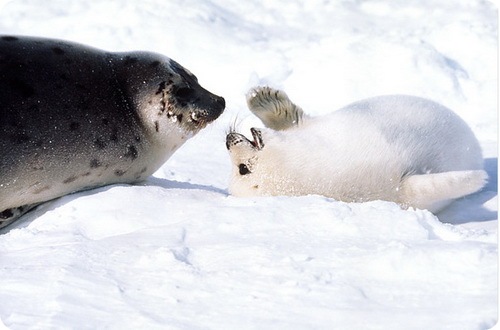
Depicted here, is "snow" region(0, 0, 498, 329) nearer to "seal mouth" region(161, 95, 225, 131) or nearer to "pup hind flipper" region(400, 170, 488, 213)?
"pup hind flipper" region(400, 170, 488, 213)

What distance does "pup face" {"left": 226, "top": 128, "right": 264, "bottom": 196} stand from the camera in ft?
10.7

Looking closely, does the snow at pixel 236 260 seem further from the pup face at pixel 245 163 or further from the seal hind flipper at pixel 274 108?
the seal hind flipper at pixel 274 108

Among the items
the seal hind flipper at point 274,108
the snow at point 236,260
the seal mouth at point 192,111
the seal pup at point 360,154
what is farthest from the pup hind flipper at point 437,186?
the seal mouth at point 192,111

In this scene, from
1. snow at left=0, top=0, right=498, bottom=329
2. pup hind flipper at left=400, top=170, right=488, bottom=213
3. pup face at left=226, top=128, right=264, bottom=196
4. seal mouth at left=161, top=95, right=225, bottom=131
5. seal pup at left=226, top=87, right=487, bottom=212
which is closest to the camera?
snow at left=0, top=0, right=498, bottom=329

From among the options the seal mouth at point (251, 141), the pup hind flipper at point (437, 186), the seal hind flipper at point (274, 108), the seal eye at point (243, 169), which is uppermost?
the seal hind flipper at point (274, 108)

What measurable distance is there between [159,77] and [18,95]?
70cm

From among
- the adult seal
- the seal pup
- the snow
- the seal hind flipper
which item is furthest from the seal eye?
the adult seal

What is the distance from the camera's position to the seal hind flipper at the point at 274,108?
3.50m

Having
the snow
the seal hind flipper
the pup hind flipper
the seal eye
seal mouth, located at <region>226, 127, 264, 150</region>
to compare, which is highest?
the seal hind flipper

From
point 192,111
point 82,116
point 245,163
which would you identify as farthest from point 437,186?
point 82,116

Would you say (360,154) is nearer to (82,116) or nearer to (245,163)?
(245,163)

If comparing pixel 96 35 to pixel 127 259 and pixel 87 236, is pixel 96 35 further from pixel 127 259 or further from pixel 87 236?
pixel 127 259

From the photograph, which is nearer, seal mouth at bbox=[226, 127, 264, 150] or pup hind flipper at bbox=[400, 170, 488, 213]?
pup hind flipper at bbox=[400, 170, 488, 213]

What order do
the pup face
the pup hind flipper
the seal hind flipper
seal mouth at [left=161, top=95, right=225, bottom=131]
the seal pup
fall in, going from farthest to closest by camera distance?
1. seal mouth at [left=161, top=95, right=225, bottom=131]
2. the seal hind flipper
3. the pup face
4. the seal pup
5. the pup hind flipper
